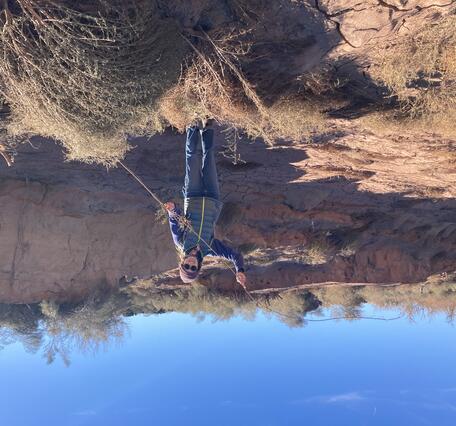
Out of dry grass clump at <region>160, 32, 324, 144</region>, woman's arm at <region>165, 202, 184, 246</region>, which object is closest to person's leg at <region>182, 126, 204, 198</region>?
dry grass clump at <region>160, 32, 324, 144</region>

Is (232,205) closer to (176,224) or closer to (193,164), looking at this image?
(176,224)

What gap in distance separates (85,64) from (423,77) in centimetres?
342

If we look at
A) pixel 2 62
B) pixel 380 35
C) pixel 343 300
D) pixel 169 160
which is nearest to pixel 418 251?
pixel 343 300

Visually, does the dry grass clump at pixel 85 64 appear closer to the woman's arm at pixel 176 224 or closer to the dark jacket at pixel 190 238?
the woman's arm at pixel 176 224

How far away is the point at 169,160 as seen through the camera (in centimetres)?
717

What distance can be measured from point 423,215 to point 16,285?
8.26m

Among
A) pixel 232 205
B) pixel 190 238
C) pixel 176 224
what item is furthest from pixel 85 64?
pixel 232 205

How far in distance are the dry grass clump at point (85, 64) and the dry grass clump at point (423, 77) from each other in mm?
2152

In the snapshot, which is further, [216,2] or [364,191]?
[364,191]

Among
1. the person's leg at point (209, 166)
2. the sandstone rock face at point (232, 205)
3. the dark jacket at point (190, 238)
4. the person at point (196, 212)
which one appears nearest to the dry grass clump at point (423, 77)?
the sandstone rock face at point (232, 205)

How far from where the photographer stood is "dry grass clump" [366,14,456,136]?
14.2 ft

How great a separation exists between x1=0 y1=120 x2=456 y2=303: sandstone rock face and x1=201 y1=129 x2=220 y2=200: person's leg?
2.55ft

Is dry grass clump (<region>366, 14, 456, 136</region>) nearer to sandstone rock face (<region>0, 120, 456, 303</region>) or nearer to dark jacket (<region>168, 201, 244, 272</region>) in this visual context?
sandstone rock face (<region>0, 120, 456, 303</region>)

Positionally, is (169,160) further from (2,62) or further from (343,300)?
(343,300)
